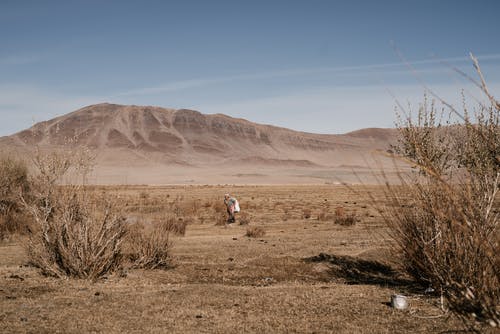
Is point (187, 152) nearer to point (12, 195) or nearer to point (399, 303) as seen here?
point (12, 195)

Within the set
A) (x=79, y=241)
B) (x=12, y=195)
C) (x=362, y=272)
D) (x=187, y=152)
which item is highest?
(x=187, y=152)

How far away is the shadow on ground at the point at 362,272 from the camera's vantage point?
9882 millimetres

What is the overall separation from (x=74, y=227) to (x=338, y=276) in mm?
5820

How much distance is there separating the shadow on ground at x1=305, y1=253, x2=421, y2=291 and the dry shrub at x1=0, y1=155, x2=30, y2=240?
390 inches

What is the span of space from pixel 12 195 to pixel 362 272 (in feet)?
51.0

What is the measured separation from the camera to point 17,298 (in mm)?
8367

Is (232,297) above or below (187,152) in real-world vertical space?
below

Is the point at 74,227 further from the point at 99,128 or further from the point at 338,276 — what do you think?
the point at 99,128

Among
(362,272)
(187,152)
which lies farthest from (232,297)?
(187,152)

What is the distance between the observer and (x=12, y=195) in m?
20.0

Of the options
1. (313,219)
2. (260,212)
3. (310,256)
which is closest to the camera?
(310,256)

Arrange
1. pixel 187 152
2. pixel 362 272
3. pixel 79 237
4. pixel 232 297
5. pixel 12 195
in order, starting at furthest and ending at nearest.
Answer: pixel 187 152, pixel 12 195, pixel 362 272, pixel 79 237, pixel 232 297

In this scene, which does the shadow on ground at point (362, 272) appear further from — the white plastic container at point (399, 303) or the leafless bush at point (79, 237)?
the leafless bush at point (79, 237)

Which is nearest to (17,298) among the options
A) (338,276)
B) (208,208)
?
(338,276)
